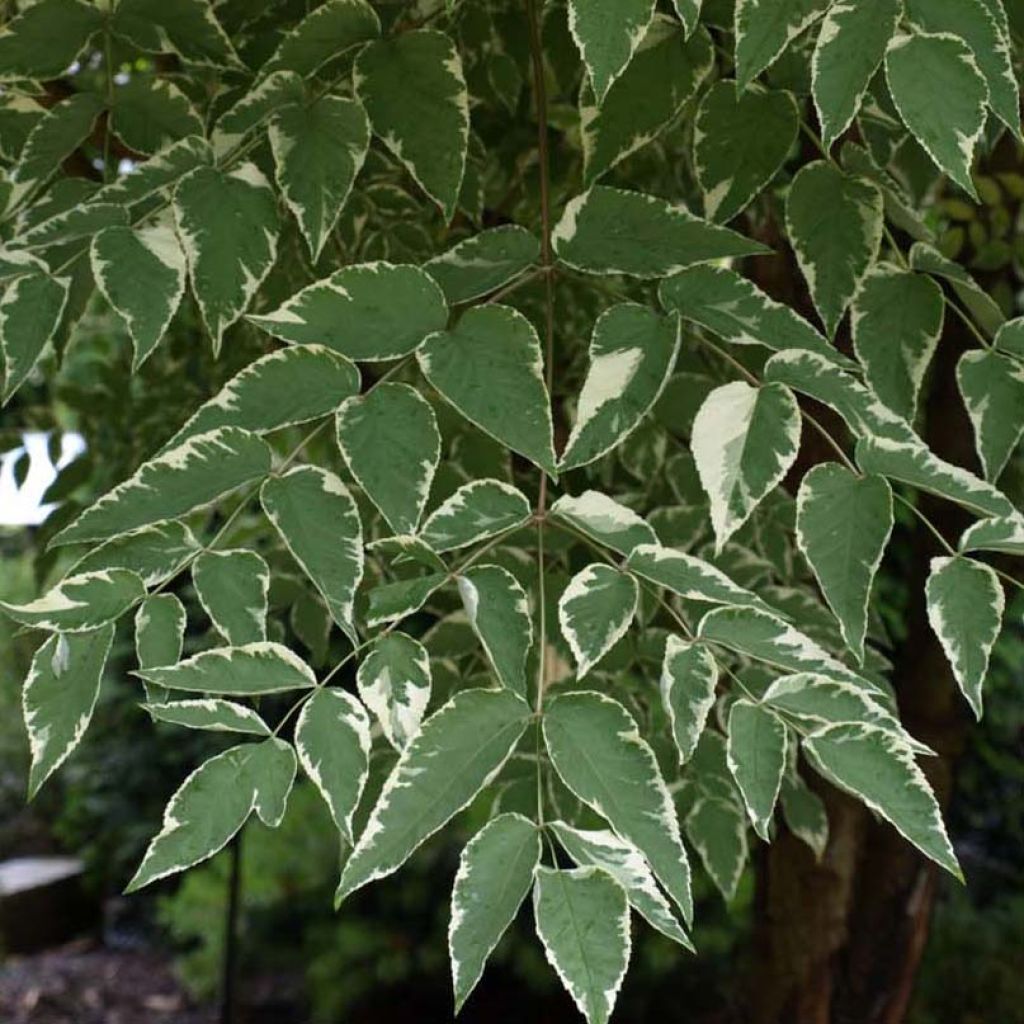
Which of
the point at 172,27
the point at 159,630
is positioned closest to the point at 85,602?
the point at 159,630

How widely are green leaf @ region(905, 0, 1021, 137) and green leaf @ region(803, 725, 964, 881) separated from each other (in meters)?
0.26

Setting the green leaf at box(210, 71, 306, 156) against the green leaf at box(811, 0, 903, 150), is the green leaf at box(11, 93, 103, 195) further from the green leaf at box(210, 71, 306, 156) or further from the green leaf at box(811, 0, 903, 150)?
the green leaf at box(811, 0, 903, 150)

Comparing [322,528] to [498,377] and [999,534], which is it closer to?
[498,377]

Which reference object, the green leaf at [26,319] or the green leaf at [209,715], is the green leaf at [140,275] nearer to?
the green leaf at [26,319]

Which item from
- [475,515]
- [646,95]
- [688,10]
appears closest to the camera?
[688,10]

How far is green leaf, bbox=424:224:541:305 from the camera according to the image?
26.4 inches

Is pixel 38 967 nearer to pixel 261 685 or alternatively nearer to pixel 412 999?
pixel 412 999

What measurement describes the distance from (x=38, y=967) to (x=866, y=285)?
12.4 ft

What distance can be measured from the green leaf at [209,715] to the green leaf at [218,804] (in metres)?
0.01

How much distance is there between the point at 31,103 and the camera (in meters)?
0.85

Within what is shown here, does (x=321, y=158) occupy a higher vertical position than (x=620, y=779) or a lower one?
higher

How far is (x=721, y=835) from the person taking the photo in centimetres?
97

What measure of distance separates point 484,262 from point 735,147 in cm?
16

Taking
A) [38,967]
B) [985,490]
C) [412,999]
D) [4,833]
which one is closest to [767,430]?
[985,490]
